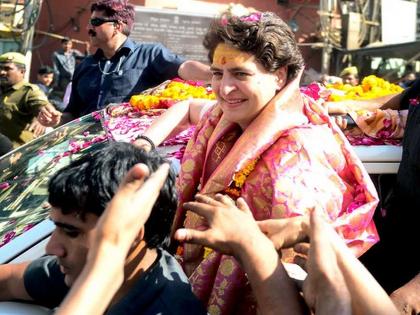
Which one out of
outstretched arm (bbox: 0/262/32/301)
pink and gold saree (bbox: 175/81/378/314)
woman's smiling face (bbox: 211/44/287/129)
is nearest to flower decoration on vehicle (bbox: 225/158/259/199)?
pink and gold saree (bbox: 175/81/378/314)

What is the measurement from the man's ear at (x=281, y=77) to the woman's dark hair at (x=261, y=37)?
0.02m

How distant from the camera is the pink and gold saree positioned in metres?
1.96

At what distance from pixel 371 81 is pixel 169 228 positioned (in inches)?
71.0

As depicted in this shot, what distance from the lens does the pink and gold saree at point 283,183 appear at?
196 cm

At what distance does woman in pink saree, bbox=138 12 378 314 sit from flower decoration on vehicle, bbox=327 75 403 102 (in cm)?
78

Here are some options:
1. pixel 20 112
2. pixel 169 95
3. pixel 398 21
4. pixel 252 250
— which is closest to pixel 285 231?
pixel 252 250

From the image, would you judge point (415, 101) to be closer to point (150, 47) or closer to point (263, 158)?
point (263, 158)

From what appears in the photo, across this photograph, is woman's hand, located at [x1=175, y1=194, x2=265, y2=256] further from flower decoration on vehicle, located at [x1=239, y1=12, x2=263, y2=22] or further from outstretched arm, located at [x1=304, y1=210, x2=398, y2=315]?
flower decoration on vehicle, located at [x1=239, y1=12, x2=263, y2=22]

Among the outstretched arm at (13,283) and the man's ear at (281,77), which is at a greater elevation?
the man's ear at (281,77)

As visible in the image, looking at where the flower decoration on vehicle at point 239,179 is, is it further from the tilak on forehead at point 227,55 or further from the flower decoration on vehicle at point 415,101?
the flower decoration on vehicle at point 415,101

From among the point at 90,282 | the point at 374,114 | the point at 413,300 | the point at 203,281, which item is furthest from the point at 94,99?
the point at 90,282

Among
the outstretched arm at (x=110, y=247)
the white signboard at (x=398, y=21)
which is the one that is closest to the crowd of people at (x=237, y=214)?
the outstretched arm at (x=110, y=247)

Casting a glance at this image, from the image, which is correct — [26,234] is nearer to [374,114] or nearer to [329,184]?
[329,184]

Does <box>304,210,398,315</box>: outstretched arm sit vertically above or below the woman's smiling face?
below
